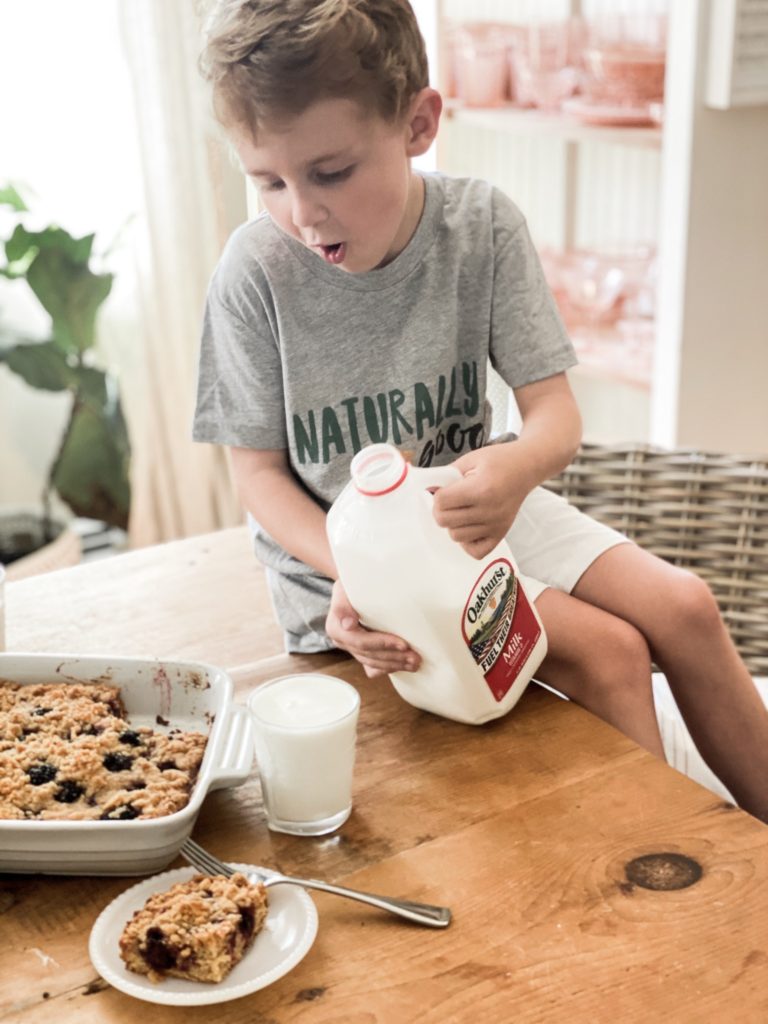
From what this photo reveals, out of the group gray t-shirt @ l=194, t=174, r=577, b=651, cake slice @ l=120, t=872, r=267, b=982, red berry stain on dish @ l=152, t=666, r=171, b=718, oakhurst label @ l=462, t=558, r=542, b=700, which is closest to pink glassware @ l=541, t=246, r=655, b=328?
gray t-shirt @ l=194, t=174, r=577, b=651

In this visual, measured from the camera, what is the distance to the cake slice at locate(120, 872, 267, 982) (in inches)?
28.9

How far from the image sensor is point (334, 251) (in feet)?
3.61

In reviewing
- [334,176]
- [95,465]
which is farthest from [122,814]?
[95,465]

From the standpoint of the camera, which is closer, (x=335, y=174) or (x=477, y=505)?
(x=477, y=505)

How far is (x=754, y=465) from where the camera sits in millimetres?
1501

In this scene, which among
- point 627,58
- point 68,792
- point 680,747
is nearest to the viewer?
point 68,792

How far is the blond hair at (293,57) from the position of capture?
98cm

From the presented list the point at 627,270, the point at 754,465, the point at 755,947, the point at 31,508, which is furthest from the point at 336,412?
the point at 31,508

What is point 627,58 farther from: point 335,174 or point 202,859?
point 202,859

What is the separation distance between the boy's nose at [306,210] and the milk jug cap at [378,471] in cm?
25

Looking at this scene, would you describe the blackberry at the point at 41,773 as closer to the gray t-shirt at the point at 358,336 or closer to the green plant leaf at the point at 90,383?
the gray t-shirt at the point at 358,336

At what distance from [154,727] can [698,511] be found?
2.68ft

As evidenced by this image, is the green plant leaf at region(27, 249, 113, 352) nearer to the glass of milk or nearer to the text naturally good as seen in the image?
the text naturally good

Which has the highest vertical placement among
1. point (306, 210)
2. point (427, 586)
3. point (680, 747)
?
point (306, 210)
